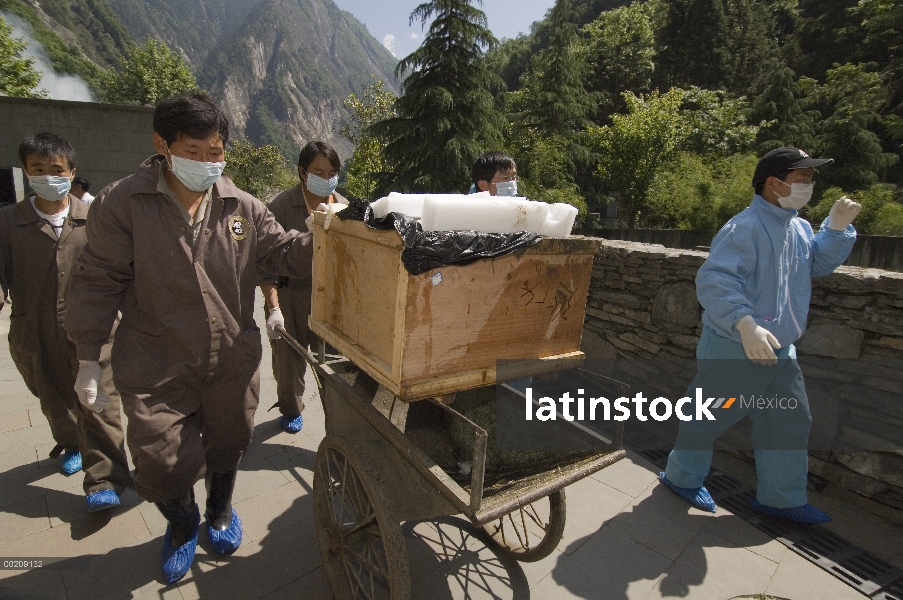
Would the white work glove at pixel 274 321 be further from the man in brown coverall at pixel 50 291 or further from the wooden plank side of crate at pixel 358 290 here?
the man in brown coverall at pixel 50 291

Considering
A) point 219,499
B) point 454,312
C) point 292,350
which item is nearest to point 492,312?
point 454,312

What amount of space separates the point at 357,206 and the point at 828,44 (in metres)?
37.5

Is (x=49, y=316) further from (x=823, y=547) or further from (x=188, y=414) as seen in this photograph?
(x=823, y=547)

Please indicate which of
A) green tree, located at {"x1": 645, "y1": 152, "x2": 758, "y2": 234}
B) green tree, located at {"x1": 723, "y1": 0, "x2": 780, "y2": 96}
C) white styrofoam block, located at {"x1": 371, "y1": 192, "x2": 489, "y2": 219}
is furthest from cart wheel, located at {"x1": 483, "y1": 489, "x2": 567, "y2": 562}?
green tree, located at {"x1": 723, "y1": 0, "x2": 780, "y2": 96}

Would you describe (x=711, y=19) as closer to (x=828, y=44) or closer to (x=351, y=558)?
(x=828, y=44)

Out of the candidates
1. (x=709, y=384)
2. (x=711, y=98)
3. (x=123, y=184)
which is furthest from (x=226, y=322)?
(x=711, y=98)

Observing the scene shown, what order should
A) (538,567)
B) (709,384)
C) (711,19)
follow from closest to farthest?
(538,567) → (709,384) → (711,19)

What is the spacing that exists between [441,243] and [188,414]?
1.50 m

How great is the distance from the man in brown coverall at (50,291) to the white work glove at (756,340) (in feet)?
11.5

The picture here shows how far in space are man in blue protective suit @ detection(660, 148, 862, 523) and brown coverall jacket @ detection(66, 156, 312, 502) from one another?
250cm

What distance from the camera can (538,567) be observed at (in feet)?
8.21

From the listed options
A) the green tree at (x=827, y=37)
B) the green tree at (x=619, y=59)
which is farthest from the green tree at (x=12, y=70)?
the green tree at (x=827, y=37)

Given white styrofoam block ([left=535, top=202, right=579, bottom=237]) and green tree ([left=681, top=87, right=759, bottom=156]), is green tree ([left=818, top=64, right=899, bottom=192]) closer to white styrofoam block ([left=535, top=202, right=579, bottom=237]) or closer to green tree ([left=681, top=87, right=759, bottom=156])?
green tree ([left=681, top=87, right=759, bottom=156])

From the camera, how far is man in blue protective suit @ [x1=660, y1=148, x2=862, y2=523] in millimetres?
2666
